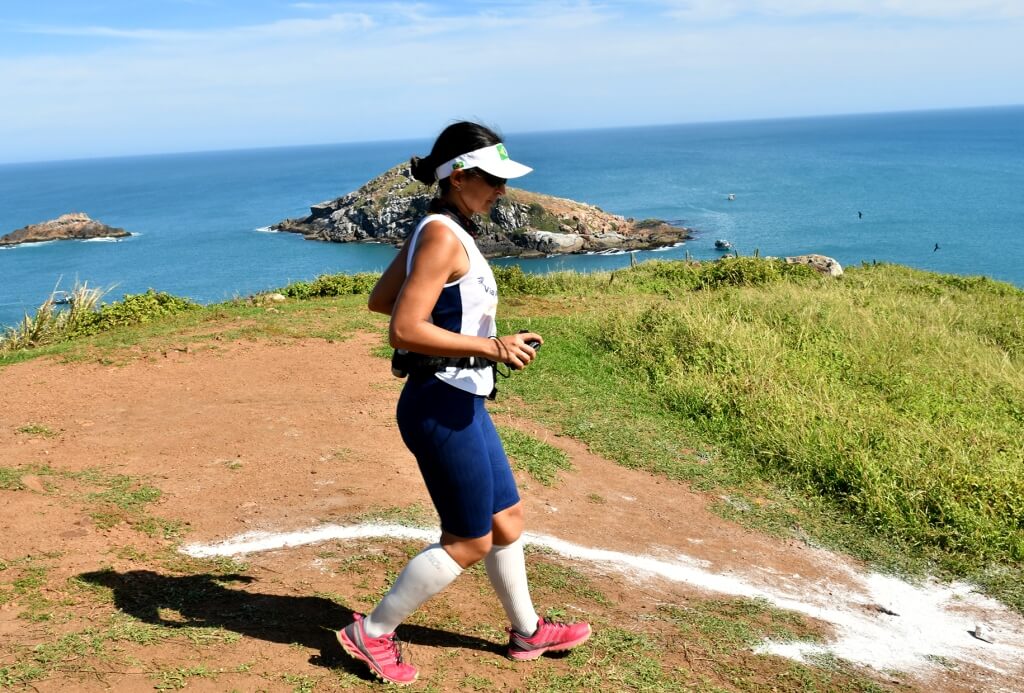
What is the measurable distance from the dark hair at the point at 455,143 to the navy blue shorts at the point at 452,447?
31.9 inches

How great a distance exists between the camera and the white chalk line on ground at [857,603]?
458 cm

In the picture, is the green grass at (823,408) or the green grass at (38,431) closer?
the green grass at (823,408)

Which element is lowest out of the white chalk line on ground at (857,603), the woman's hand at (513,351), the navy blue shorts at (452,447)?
the white chalk line on ground at (857,603)

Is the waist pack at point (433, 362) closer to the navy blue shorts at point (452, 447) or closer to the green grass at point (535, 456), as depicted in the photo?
the navy blue shorts at point (452, 447)

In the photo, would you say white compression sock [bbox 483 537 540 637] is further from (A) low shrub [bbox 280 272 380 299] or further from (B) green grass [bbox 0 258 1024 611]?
(A) low shrub [bbox 280 272 380 299]

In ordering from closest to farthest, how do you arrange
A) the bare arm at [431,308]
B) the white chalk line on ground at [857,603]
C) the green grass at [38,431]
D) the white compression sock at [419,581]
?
the bare arm at [431,308] → the white compression sock at [419,581] → the white chalk line on ground at [857,603] → the green grass at [38,431]

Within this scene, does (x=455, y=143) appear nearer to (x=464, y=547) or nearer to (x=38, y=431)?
(x=464, y=547)

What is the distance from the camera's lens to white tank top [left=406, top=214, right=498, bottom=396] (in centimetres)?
302

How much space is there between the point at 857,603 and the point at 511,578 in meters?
2.94

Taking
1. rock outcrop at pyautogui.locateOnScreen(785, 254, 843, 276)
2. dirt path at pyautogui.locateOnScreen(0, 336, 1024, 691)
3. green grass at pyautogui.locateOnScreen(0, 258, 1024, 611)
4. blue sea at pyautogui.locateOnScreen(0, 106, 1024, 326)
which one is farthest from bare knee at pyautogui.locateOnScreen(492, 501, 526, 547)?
rock outcrop at pyautogui.locateOnScreen(785, 254, 843, 276)

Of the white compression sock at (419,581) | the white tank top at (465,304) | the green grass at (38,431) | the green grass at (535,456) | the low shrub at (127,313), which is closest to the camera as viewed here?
Answer: the white tank top at (465,304)

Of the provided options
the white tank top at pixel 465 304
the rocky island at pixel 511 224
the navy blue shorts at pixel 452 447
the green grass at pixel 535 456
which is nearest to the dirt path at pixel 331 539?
the green grass at pixel 535 456

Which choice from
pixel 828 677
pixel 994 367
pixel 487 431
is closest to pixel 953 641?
pixel 828 677

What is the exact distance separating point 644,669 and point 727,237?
67.4m
